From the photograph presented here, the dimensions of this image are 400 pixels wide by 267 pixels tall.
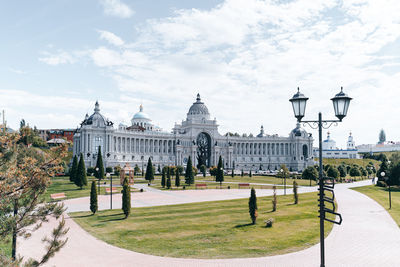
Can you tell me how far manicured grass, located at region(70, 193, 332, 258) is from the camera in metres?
19.6

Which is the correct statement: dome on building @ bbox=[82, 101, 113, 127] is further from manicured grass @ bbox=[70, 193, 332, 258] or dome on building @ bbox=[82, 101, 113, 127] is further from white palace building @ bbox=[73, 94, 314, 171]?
manicured grass @ bbox=[70, 193, 332, 258]

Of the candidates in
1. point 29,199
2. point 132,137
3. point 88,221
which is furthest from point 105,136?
point 29,199

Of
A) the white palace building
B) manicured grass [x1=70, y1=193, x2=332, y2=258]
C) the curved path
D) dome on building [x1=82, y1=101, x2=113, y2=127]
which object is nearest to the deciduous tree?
the curved path

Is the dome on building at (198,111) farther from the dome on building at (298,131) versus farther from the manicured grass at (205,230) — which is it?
the manicured grass at (205,230)

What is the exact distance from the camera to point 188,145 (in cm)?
13062

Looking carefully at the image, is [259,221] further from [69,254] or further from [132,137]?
[132,137]

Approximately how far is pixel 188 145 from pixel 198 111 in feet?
52.9

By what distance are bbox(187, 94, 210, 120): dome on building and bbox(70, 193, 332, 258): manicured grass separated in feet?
336

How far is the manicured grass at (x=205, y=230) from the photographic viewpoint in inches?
773

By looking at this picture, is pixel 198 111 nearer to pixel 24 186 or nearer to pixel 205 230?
pixel 205 230

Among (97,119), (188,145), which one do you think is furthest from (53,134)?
(188,145)

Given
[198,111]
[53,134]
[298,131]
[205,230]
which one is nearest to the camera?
[205,230]

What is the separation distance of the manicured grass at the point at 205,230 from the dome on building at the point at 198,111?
102525mm

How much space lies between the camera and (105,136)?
107688 mm
